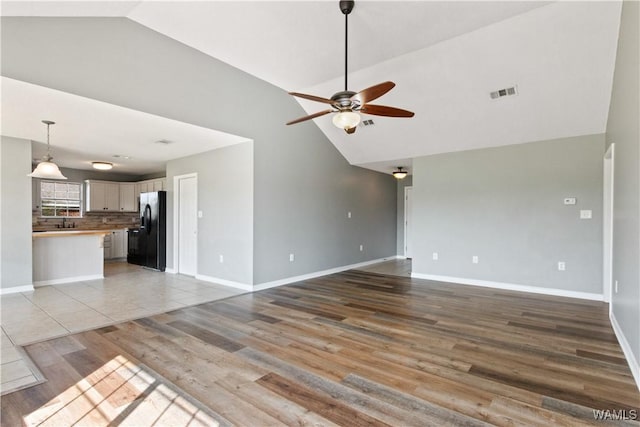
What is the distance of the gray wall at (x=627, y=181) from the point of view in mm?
2451

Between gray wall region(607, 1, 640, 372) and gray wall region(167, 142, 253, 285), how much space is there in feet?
14.5

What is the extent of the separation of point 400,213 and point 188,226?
565cm

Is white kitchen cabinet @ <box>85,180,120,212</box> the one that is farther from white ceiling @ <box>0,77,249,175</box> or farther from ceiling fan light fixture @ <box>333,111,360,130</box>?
ceiling fan light fixture @ <box>333,111,360,130</box>

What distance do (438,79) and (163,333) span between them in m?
4.63

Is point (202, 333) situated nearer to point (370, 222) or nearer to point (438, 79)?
point (438, 79)

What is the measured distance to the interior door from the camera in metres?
6.23

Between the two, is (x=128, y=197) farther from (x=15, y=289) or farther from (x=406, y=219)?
(x=406, y=219)

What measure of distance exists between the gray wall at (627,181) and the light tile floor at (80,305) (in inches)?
178

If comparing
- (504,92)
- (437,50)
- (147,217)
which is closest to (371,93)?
(437,50)

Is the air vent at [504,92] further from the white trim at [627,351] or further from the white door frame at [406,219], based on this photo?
the white door frame at [406,219]

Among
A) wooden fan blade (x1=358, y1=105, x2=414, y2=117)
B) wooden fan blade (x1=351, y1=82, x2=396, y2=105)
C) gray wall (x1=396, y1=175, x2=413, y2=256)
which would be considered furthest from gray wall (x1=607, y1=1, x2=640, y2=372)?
gray wall (x1=396, y1=175, x2=413, y2=256)

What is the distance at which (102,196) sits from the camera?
8586 mm

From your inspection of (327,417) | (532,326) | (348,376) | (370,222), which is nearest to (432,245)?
(370,222)

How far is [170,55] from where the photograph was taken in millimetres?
3801
